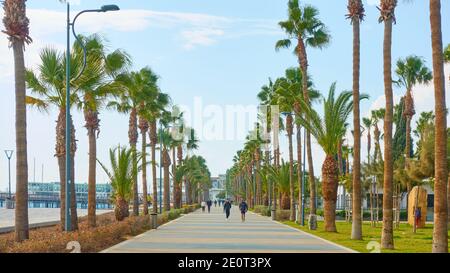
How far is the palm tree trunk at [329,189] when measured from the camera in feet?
125

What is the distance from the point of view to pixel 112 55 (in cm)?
3189

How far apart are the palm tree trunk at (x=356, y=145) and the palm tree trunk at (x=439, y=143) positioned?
32.4ft

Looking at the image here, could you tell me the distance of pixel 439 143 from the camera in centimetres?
2120

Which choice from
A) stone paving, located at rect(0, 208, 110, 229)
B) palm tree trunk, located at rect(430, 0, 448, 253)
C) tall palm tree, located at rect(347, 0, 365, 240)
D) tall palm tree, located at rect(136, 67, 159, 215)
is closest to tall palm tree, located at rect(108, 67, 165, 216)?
tall palm tree, located at rect(136, 67, 159, 215)

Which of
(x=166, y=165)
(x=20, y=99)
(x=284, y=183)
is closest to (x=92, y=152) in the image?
(x=20, y=99)

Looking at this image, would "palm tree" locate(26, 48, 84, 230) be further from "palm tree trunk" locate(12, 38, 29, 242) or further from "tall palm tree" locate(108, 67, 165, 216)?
"tall palm tree" locate(108, 67, 165, 216)

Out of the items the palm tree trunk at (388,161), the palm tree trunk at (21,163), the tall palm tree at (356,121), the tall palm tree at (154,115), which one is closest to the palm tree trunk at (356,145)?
the tall palm tree at (356,121)

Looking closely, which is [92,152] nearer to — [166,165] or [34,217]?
[34,217]

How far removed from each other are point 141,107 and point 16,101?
103 ft

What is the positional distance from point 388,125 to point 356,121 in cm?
571

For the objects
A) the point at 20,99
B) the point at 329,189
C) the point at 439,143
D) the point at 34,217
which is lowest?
the point at 34,217

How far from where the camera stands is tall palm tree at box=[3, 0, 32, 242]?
22.7m

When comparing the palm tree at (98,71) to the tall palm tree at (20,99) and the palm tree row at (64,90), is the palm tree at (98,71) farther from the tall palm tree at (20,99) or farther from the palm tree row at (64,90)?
the tall palm tree at (20,99)
